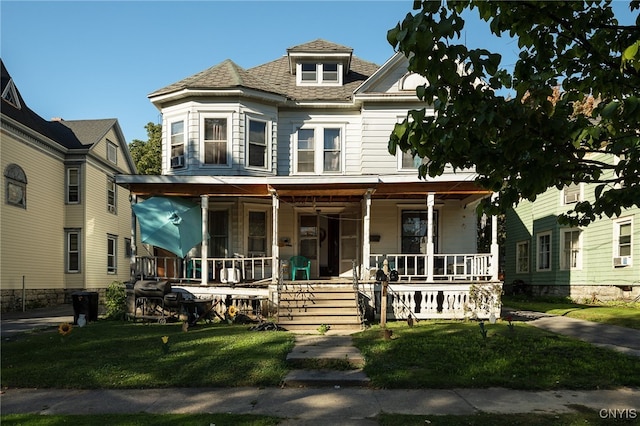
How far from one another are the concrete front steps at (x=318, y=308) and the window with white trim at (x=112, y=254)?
15727 millimetres

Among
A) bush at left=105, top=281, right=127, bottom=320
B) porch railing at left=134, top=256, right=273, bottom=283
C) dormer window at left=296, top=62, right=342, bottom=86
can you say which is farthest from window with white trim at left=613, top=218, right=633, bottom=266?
bush at left=105, top=281, right=127, bottom=320

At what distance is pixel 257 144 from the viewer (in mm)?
15102

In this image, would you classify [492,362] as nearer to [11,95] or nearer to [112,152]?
[11,95]

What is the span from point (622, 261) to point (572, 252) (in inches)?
124

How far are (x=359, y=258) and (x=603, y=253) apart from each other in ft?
33.7

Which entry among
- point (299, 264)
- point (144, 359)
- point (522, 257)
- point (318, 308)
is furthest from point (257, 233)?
point (522, 257)

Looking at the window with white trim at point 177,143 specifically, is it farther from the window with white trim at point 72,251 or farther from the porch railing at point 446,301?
the window with white trim at point 72,251

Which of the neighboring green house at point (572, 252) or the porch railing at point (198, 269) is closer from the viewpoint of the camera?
the porch railing at point (198, 269)

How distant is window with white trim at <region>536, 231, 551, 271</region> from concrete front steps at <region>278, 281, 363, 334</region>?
13.5 m

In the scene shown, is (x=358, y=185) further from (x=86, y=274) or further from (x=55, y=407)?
(x=86, y=274)

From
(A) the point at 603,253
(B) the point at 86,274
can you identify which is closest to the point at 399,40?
(A) the point at 603,253

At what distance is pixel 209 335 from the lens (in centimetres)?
997

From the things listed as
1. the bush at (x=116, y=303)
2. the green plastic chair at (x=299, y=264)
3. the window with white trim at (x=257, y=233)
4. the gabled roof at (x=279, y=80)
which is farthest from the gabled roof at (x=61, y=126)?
the green plastic chair at (x=299, y=264)

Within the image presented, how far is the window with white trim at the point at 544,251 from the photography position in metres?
21.8
